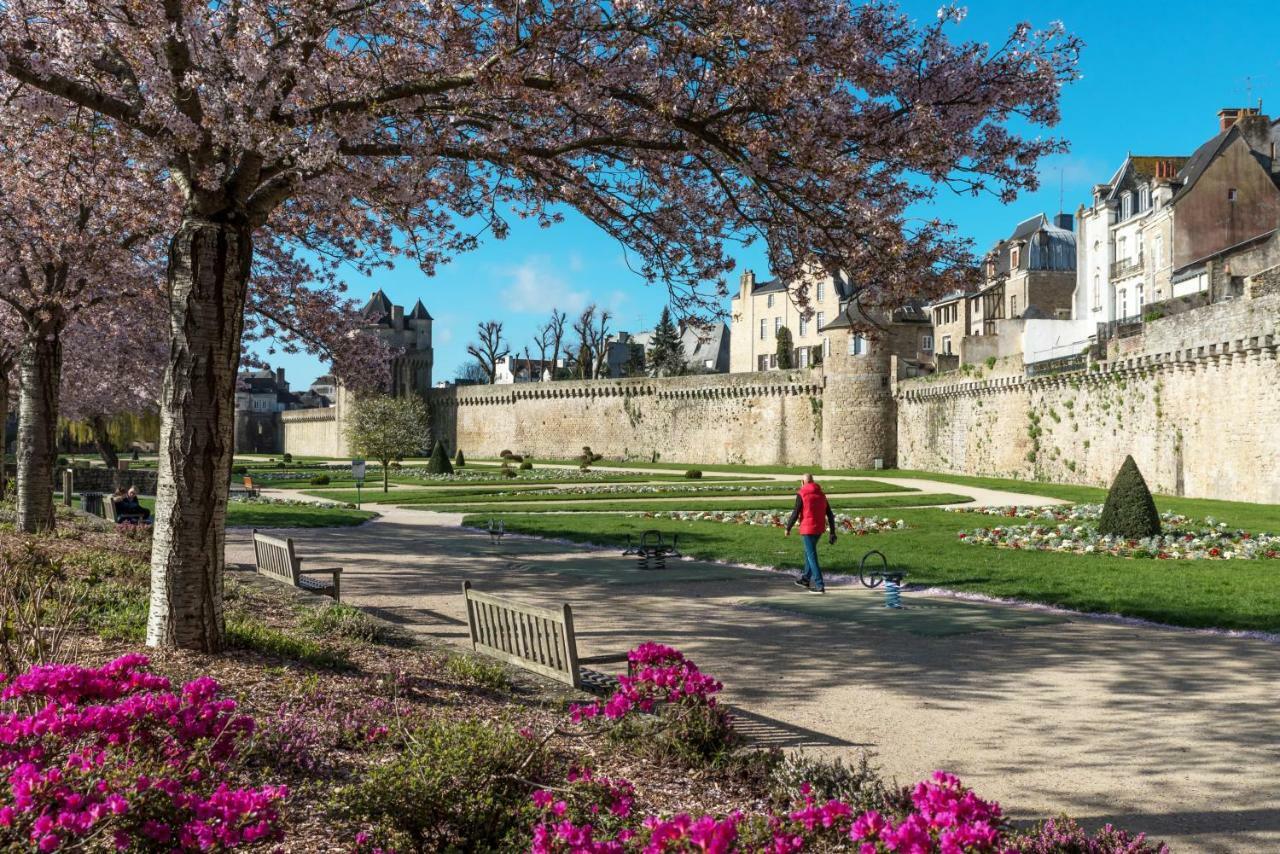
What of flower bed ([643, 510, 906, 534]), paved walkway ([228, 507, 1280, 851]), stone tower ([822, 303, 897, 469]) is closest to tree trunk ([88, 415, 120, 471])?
flower bed ([643, 510, 906, 534])

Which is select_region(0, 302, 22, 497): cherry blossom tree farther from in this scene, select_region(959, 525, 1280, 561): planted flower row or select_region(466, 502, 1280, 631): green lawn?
select_region(959, 525, 1280, 561): planted flower row

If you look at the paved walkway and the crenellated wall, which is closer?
the paved walkway

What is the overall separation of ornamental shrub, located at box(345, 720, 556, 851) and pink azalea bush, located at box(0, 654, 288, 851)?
43 cm

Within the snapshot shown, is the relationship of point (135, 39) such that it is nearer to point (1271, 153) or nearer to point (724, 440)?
point (1271, 153)

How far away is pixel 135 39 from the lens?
771 cm

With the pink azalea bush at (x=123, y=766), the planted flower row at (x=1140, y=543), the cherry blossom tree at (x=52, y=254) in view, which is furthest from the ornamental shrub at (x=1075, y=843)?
the planted flower row at (x=1140, y=543)

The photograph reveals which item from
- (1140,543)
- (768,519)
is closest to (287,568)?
(768,519)

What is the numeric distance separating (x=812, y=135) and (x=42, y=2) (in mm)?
6027

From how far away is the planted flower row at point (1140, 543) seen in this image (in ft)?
52.0

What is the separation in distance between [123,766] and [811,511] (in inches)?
383

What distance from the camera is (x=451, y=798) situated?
4.55 meters

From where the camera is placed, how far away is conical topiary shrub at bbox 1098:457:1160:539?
17.6 metres

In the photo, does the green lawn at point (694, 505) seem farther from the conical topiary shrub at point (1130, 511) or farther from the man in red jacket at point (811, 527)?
the man in red jacket at point (811, 527)

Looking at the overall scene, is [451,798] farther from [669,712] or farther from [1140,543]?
[1140,543]
